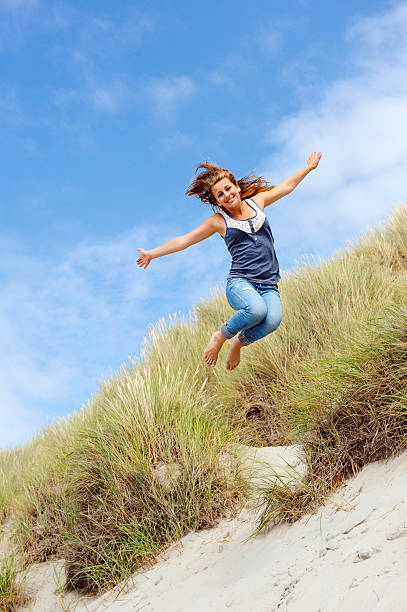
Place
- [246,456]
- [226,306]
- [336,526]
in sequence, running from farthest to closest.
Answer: [226,306], [246,456], [336,526]

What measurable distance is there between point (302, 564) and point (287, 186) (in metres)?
3.06

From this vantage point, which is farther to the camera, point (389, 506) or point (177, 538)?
point (177, 538)

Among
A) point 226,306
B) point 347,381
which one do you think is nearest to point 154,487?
point 347,381

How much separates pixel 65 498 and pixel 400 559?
146 inches

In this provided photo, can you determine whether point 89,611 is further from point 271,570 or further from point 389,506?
point 389,506

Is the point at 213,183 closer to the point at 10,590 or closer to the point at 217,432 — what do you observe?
the point at 217,432

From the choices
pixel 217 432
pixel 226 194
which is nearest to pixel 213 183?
pixel 226 194

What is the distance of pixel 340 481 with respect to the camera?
347 centimetres

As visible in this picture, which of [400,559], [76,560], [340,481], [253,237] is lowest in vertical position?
[400,559]

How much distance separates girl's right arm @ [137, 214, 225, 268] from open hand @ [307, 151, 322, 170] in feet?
3.02

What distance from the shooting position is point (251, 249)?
4.51 meters

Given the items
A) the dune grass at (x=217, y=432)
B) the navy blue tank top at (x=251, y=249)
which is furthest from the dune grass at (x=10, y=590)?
the navy blue tank top at (x=251, y=249)

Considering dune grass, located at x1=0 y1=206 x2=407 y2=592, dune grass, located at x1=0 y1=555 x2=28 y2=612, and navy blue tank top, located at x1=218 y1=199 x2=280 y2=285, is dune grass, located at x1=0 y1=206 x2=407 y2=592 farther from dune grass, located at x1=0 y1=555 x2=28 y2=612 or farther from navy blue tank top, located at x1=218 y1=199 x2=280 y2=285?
navy blue tank top, located at x1=218 y1=199 x2=280 y2=285

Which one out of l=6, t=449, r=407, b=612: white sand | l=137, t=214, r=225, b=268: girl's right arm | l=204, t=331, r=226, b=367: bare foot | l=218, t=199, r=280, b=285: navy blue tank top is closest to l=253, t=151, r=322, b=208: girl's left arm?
l=218, t=199, r=280, b=285: navy blue tank top
